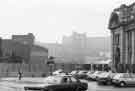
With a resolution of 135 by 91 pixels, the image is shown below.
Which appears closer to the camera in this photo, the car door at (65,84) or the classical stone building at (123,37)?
the car door at (65,84)

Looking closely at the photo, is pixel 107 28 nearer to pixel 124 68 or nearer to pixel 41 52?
pixel 124 68

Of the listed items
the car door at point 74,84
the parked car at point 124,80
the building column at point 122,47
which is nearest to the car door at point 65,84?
the car door at point 74,84

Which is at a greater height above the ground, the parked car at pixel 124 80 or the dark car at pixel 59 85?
the dark car at pixel 59 85

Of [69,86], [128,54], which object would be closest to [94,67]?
[128,54]

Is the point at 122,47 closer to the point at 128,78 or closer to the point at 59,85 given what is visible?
the point at 128,78

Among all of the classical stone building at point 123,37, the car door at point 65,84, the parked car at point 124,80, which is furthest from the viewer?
the classical stone building at point 123,37

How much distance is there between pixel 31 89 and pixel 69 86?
2.46 m

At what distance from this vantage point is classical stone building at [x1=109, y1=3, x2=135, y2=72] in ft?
229

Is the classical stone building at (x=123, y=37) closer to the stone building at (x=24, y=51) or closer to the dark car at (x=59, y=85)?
the stone building at (x=24, y=51)

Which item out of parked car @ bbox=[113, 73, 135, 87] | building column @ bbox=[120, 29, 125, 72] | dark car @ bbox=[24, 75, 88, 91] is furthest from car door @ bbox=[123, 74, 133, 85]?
building column @ bbox=[120, 29, 125, 72]

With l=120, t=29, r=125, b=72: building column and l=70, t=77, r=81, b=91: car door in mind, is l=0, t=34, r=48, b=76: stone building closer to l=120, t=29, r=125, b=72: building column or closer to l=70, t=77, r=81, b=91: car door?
l=120, t=29, r=125, b=72: building column

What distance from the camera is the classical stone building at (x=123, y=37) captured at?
2749 inches

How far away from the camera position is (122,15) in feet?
246

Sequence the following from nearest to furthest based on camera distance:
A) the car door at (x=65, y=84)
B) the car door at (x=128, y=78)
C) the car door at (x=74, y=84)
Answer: the car door at (x=65, y=84), the car door at (x=74, y=84), the car door at (x=128, y=78)
